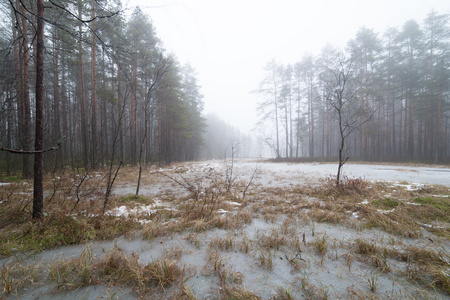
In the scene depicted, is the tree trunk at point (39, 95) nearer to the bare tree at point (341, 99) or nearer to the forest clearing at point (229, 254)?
the forest clearing at point (229, 254)

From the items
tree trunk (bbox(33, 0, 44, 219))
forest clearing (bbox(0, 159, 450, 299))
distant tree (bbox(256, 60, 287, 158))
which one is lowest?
forest clearing (bbox(0, 159, 450, 299))

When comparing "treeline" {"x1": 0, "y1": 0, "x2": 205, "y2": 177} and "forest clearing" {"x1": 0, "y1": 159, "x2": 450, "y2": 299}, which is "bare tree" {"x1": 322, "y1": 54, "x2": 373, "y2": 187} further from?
"treeline" {"x1": 0, "y1": 0, "x2": 205, "y2": 177}

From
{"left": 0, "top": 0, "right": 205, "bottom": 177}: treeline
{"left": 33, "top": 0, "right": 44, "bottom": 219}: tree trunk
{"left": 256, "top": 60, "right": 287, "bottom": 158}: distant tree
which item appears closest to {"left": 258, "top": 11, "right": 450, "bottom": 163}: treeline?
{"left": 256, "top": 60, "right": 287, "bottom": 158}: distant tree

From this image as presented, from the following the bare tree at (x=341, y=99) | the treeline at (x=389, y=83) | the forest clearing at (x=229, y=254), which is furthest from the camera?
the treeline at (x=389, y=83)

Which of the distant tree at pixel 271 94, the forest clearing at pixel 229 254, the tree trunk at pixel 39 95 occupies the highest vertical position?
the distant tree at pixel 271 94

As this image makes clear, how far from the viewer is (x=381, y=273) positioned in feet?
5.45

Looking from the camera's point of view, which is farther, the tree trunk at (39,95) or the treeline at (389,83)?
the treeline at (389,83)

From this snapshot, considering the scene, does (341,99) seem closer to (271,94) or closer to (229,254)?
(229,254)

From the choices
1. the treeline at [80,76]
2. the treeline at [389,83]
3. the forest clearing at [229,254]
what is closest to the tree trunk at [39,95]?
the treeline at [80,76]

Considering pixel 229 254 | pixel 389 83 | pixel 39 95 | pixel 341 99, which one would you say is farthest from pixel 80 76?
pixel 389 83

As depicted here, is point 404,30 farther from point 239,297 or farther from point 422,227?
point 239,297

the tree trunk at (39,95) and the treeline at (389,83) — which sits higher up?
the treeline at (389,83)

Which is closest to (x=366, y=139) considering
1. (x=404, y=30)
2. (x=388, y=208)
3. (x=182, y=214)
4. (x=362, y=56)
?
(x=362, y=56)

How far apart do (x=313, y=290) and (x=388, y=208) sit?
330 cm
